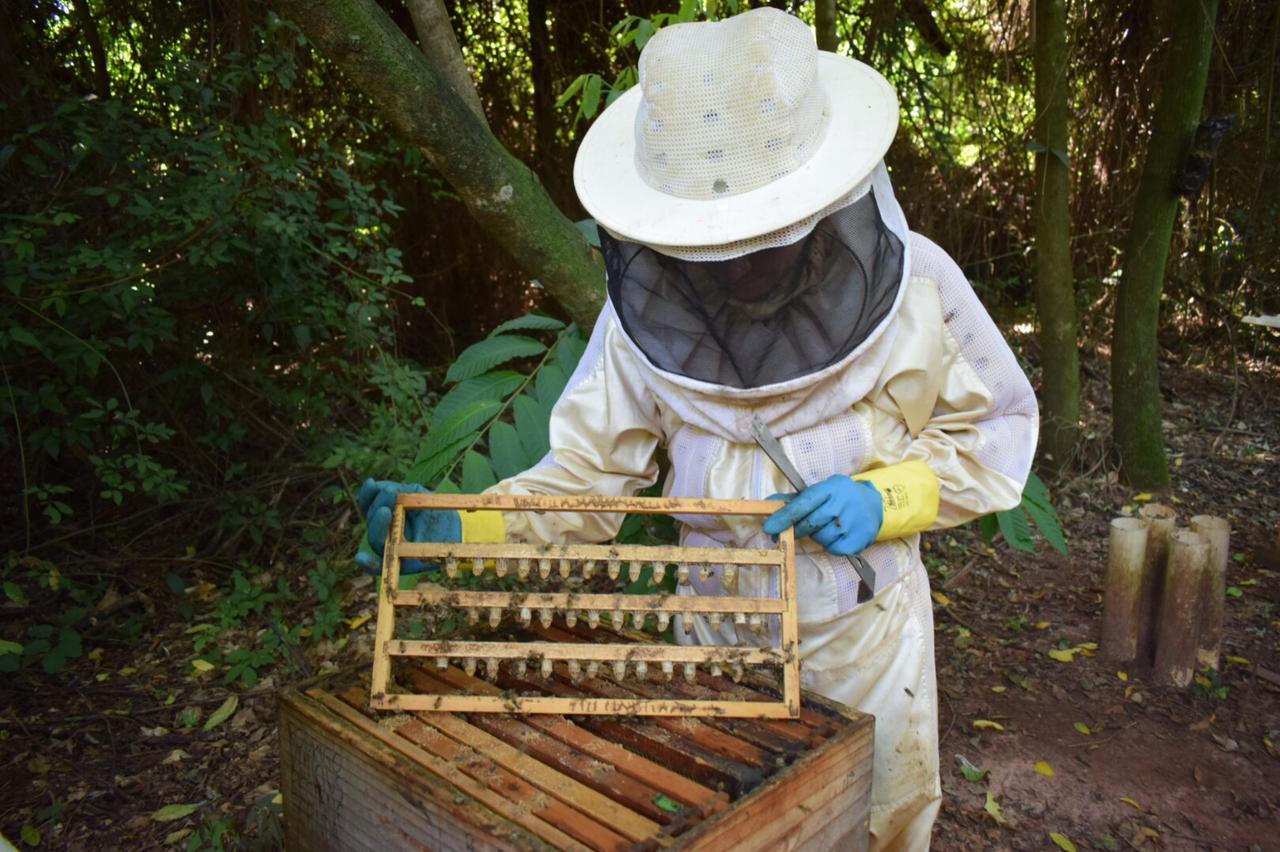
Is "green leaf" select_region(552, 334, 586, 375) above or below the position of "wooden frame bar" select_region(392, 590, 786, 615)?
above

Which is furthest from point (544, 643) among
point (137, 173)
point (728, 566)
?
point (137, 173)

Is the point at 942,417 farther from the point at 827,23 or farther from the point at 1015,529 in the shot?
the point at 827,23

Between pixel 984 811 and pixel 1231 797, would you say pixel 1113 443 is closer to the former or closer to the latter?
pixel 1231 797

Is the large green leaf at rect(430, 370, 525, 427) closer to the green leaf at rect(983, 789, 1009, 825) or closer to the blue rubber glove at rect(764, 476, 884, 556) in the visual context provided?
the blue rubber glove at rect(764, 476, 884, 556)

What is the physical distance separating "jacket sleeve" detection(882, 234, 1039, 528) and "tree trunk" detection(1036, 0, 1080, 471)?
3232 mm

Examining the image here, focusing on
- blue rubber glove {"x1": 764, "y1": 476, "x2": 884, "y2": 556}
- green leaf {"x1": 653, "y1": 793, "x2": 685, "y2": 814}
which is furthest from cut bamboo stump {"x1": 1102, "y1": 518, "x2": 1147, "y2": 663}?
green leaf {"x1": 653, "y1": 793, "x2": 685, "y2": 814}

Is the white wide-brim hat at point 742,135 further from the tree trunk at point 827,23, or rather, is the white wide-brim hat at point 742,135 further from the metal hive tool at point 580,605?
the tree trunk at point 827,23

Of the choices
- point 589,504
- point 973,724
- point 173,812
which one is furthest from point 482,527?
point 973,724

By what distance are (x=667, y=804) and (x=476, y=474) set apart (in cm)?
97

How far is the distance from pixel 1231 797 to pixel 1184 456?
3.15 meters

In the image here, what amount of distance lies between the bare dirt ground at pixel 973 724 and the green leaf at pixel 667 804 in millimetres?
1306

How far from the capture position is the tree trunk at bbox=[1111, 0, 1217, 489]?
4.29 metres

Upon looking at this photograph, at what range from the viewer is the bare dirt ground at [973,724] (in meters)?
2.63

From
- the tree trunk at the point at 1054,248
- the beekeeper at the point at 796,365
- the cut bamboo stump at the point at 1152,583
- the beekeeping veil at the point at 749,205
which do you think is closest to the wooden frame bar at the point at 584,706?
the beekeeper at the point at 796,365
